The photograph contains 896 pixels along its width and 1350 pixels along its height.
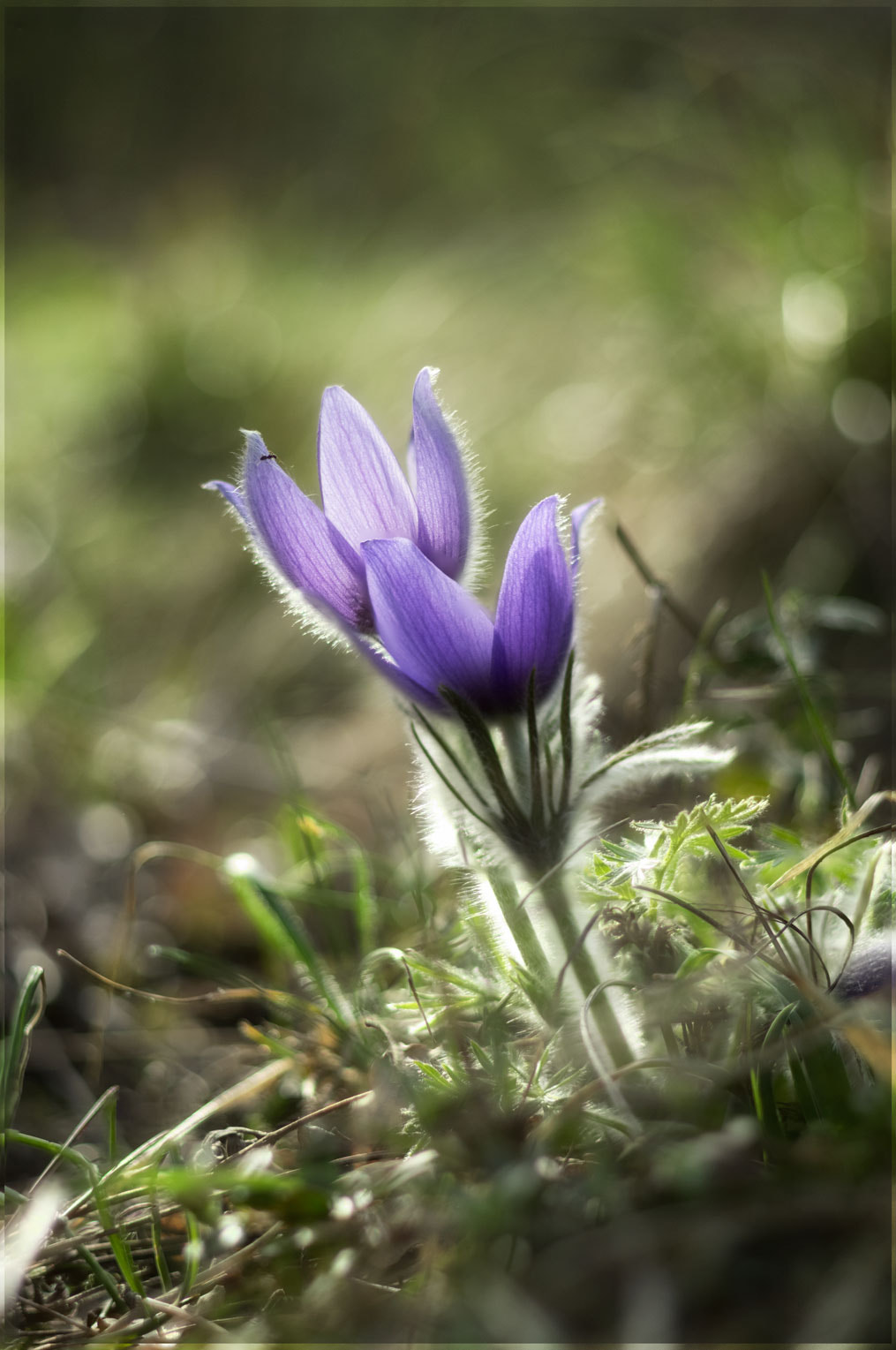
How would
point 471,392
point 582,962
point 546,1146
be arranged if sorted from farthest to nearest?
point 471,392
point 582,962
point 546,1146

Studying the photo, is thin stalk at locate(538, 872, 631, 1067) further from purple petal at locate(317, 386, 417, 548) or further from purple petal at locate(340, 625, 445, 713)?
purple petal at locate(317, 386, 417, 548)

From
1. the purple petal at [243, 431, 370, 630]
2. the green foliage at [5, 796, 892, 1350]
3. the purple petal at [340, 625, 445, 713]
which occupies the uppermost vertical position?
the purple petal at [243, 431, 370, 630]

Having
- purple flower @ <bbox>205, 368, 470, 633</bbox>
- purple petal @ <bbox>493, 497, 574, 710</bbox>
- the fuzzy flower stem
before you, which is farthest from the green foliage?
purple flower @ <bbox>205, 368, 470, 633</bbox>

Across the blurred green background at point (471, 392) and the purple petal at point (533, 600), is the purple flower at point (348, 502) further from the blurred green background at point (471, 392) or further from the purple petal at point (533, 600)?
the blurred green background at point (471, 392)

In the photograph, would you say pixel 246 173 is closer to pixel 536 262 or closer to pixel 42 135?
pixel 42 135

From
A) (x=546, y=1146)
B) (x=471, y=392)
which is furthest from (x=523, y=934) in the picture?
(x=471, y=392)

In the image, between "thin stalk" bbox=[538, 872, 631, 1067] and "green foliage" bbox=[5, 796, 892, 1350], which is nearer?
"green foliage" bbox=[5, 796, 892, 1350]

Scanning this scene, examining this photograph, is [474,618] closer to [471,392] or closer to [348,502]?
[348,502]
